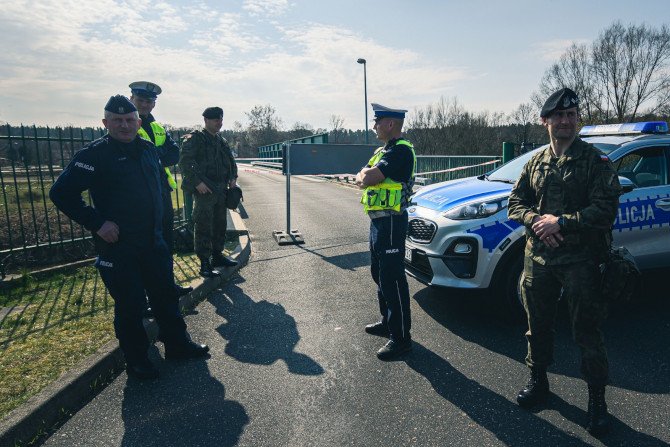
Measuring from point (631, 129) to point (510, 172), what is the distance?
4.10 ft

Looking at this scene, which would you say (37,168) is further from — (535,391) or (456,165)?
(456,165)

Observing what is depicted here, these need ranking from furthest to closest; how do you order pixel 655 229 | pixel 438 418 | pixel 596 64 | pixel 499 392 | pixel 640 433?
pixel 596 64, pixel 655 229, pixel 499 392, pixel 438 418, pixel 640 433

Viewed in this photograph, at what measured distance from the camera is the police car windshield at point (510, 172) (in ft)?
14.3

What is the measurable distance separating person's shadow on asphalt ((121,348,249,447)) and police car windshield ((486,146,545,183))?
130 inches

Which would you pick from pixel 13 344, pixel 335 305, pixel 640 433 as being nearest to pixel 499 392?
pixel 640 433

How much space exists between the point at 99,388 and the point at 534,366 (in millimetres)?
2935

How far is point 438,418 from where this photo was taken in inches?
102

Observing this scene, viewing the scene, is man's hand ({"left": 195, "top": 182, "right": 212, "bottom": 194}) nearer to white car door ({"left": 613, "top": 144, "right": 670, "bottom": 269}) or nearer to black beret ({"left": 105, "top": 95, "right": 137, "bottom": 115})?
black beret ({"left": 105, "top": 95, "right": 137, "bottom": 115})

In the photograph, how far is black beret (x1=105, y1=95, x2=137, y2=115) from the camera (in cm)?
298

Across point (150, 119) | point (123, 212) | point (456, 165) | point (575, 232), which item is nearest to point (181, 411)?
point (123, 212)

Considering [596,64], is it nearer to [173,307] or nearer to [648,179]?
[648,179]

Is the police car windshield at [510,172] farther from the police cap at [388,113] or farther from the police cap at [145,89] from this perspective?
the police cap at [145,89]

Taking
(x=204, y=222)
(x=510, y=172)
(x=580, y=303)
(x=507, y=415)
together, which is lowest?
(x=507, y=415)

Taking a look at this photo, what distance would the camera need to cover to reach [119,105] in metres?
3.00
